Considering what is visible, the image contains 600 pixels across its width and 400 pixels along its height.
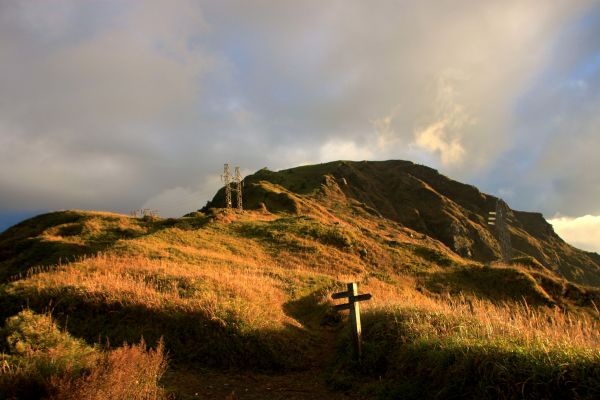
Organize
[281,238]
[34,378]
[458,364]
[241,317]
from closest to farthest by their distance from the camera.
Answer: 1. [34,378]
2. [458,364]
3. [241,317]
4. [281,238]

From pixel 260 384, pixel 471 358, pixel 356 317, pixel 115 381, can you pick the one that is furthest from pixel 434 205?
pixel 115 381

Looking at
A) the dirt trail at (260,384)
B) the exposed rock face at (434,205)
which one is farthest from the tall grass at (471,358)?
the exposed rock face at (434,205)

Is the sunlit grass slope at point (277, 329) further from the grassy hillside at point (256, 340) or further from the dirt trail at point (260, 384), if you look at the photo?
the dirt trail at point (260, 384)

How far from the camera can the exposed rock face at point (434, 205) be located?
9750 centimetres

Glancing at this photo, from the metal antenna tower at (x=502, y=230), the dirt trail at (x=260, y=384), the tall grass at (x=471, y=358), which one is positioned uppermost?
the metal antenna tower at (x=502, y=230)

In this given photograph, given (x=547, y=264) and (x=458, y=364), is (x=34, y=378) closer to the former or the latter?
(x=458, y=364)

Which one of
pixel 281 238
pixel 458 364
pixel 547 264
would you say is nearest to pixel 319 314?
pixel 458 364

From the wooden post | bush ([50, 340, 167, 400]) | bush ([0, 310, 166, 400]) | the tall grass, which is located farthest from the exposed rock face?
bush ([50, 340, 167, 400])

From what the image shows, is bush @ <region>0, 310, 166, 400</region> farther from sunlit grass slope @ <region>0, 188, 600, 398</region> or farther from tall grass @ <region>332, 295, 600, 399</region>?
tall grass @ <region>332, 295, 600, 399</region>

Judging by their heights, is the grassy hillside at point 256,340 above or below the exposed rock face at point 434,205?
below

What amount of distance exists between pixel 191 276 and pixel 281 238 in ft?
72.5

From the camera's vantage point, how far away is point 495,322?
9508mm

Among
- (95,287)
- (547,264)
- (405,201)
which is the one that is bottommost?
(547,264)

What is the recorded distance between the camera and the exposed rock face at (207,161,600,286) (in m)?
97.5
